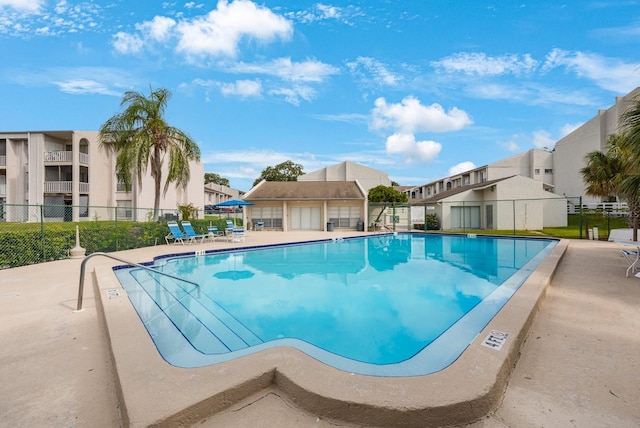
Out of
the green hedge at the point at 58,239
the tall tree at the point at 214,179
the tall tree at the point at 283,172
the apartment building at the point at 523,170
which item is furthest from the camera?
the tall tree at the point at 214,179

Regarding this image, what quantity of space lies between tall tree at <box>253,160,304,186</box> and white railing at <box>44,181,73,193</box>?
29823 mm

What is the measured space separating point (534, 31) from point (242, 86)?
13.7 meters

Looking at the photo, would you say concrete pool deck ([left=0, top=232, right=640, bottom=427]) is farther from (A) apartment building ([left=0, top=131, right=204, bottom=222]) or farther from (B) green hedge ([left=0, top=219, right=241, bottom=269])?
(A) apartment building ([left=0, top=131, right=204, bottom=222])

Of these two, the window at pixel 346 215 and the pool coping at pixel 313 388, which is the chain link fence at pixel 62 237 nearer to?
the pool coping at pixel 313 388

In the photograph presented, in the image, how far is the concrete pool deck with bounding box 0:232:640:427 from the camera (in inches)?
88.4

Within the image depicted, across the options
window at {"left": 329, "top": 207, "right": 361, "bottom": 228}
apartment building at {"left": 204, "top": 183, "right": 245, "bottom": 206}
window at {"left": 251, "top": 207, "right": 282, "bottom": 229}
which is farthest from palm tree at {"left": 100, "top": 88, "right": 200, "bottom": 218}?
apartment building at {"left": 204, "top": 183, "right": 245, "bottom": 206}

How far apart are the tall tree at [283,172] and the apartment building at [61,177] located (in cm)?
2733

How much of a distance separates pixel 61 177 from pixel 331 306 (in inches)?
1112

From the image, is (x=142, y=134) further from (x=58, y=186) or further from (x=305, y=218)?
(x=305, y=218)

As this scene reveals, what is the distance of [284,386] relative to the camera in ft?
8.60

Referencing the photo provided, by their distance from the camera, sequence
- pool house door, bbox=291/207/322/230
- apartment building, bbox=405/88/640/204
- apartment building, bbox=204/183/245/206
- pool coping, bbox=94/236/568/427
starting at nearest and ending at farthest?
pool coping, bbox=94/236/568/427 < pool house door, bbox=291/207/322/230 < apartment building, bbox=405/88/640/204 < apartment building, bbox=204/183/245/206

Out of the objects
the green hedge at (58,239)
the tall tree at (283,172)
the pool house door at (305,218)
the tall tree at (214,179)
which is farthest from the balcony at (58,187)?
the tall tree at (214,179)

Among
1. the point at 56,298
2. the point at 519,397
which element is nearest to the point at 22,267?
the point at 56,298

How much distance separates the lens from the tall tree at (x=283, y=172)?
52.3 meters
